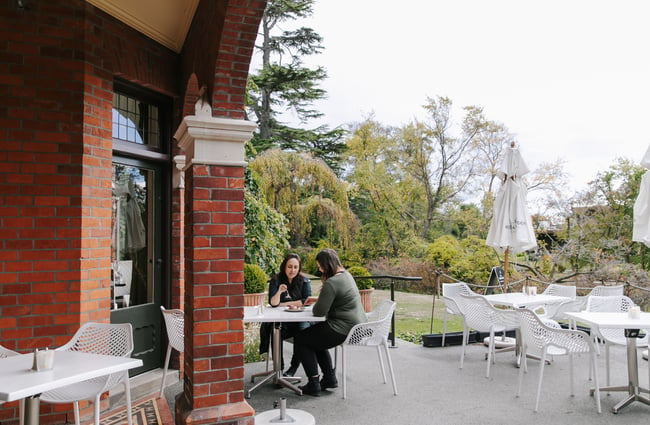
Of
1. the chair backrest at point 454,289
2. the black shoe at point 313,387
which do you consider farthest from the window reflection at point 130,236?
the chair backrest at point 454,289

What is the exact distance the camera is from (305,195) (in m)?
13.0

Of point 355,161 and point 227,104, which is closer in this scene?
point 227,104

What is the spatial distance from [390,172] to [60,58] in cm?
1333

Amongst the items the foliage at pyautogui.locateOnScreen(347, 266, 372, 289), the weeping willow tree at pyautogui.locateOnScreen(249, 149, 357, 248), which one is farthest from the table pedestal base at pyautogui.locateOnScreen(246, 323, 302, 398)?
the weeping willow tree at pyautogui.locateOnScreen(249, 149, 357, 248)

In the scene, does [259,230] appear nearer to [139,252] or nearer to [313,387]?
[139,252]

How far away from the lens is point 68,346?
3250mm

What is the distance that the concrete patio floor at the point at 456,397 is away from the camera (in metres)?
3.82

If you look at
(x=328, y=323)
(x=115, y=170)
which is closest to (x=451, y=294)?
(x=328, y=323)

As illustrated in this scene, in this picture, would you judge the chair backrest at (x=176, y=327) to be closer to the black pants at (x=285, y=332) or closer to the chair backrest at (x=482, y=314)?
the black pants at (x=285, y=332)

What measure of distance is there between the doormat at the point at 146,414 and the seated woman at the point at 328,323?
1234 millimetres

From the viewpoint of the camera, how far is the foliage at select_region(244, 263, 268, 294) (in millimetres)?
6855

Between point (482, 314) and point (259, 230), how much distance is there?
4131 mm

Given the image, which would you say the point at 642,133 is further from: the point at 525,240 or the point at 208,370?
the point at 208,370

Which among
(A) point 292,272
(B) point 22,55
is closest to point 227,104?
(B) point 22,55
